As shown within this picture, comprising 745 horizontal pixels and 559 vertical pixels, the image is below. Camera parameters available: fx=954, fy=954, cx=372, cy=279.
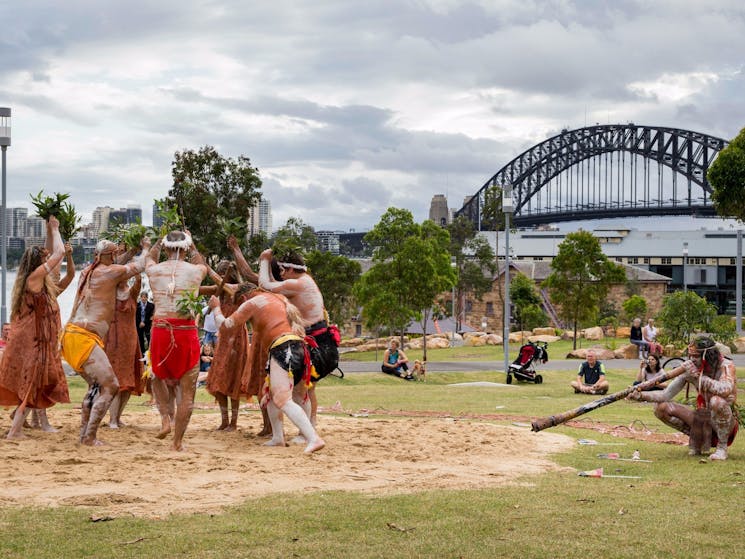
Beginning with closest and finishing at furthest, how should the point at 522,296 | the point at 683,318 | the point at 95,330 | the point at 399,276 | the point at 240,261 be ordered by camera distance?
the point at 95,330 → the point at 240,261 → the point at 683,318 → the point at 399,276 → the point at 522,296

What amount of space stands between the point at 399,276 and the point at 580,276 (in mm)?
8734

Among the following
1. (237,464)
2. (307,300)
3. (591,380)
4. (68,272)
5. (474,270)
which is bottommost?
(591,380)

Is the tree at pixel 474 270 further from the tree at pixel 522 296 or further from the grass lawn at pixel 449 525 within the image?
the grass lawn at pixel 449 525

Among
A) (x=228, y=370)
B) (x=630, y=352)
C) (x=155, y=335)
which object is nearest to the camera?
(x=155, y=335)

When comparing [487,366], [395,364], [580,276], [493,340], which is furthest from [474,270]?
[395,364]

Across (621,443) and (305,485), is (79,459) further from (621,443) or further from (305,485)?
(621,443)

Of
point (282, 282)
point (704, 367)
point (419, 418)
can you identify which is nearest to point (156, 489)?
point (282, 282)

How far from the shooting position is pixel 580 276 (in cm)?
4403

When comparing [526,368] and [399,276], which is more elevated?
[399,276]

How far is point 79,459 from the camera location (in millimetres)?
9445

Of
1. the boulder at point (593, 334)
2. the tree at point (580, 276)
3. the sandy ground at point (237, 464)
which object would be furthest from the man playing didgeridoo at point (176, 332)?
the boulder at point (593, 334)

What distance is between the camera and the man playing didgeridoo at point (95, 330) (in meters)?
10.4

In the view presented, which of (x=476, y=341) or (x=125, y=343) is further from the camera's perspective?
(x=476, y=341)

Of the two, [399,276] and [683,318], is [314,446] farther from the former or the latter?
[399,276]
